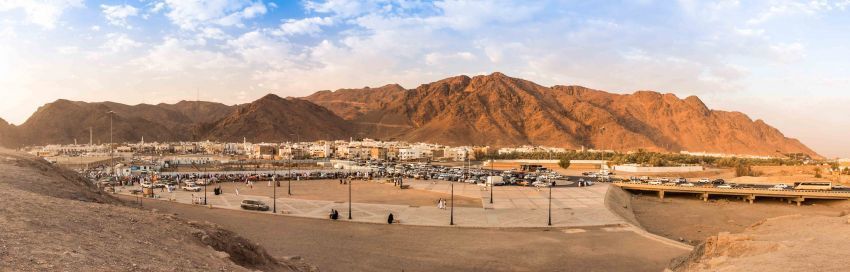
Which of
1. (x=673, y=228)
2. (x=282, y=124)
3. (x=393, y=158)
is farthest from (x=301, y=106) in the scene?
(x=673, y=228)

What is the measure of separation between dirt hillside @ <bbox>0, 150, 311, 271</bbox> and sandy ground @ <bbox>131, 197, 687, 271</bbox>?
653 centimetres

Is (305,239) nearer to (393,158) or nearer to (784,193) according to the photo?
(784,193)

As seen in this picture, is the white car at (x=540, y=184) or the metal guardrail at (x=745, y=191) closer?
the metal guardrail at (x=745, y=191)

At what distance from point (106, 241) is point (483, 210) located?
26.0 metres

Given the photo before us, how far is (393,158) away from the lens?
111m

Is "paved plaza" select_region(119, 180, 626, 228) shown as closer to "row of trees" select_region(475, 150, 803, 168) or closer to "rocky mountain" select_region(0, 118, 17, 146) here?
"row of trees" select_region(475, 150, 803, 168)

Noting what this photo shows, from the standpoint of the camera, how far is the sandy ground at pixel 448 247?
18.8m

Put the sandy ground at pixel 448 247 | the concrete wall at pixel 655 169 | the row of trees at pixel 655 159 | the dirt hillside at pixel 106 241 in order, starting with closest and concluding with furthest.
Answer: the dirt hillside at pixel 106 241
the sandy ground at pixel 448 247
the concrete wall at pixel 655 169
the row of trees at pixel 655 159

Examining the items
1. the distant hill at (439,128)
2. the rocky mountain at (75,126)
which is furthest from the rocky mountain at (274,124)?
the rocky mountain at (75,126)

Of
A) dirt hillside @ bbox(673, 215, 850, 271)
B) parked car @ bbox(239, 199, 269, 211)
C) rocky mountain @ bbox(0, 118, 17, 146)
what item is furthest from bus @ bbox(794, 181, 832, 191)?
rocky mountain @ bbox(0, 118, 17, 146)

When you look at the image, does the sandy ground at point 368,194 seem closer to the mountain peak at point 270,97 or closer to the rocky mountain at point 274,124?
the rocky mountain at point 274,124

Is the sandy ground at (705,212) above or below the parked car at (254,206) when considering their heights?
below

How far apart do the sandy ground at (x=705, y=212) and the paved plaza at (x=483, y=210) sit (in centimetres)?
362

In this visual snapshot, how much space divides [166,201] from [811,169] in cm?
9016
